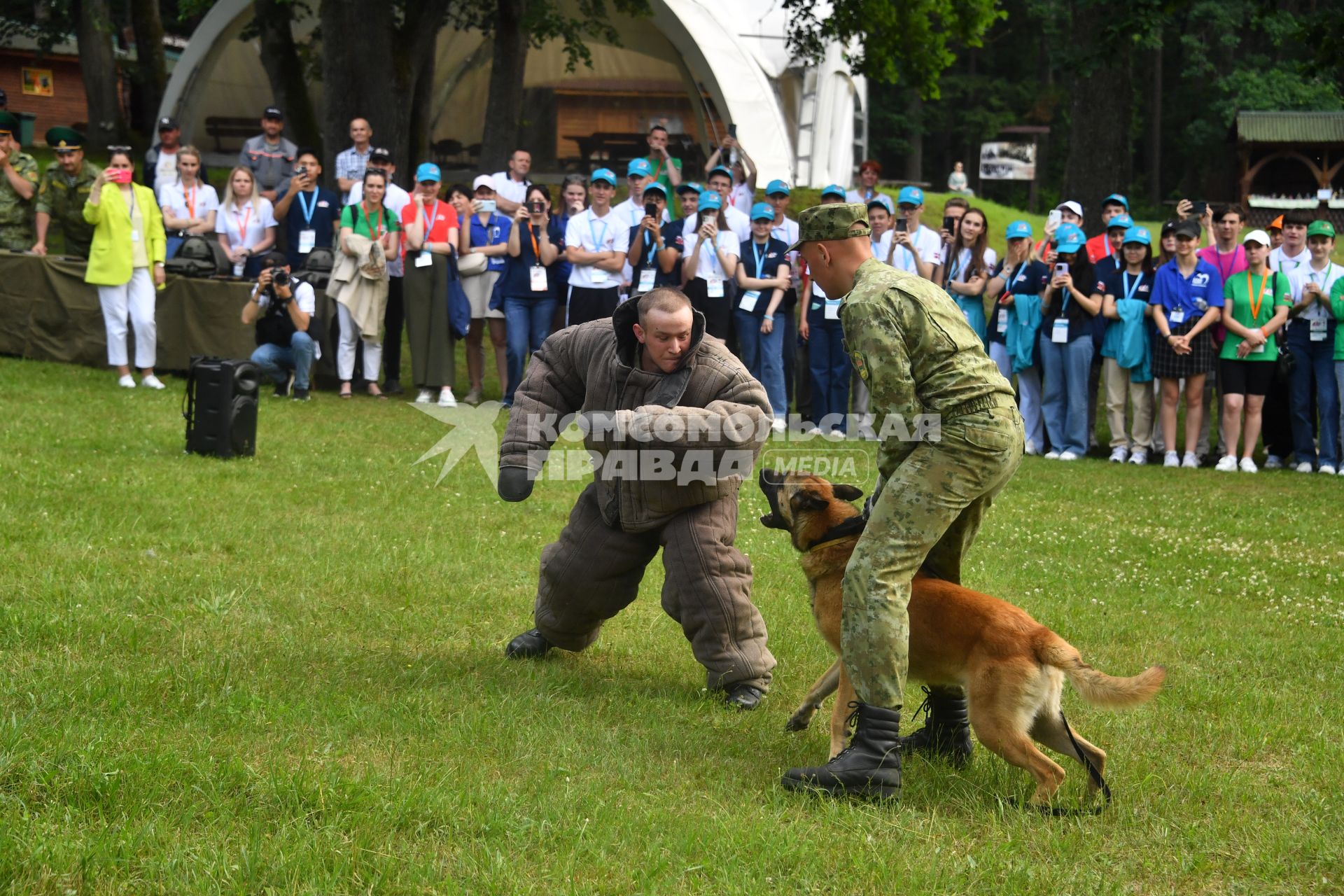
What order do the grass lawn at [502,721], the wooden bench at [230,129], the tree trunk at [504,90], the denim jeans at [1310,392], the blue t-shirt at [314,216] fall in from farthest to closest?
the wooden bench at [230,129] < the tree trunk at [504,90] < the blue t-shirt at [314,216] < the denim jeans at [1310,392] < the grass lawn at [502,721]

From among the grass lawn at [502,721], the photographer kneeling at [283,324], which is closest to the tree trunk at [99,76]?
the photographer kneeling at [283,324]

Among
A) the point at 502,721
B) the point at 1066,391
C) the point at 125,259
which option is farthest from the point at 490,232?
the point at 502,721

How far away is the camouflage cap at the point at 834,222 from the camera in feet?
14.9

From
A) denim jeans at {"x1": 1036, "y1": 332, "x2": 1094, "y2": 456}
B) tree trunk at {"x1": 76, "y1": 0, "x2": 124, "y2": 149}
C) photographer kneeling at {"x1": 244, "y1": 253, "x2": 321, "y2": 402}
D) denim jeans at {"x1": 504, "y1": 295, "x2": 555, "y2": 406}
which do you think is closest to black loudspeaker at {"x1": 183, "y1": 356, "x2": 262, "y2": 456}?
photographer kneeling at {"x1": 244, "y1": 253, "x2": 321, "y2": 402}

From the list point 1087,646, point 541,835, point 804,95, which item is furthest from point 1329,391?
point 804,95

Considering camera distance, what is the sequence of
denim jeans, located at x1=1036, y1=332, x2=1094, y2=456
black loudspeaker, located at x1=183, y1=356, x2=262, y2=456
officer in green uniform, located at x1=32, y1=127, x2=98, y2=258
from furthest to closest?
officer in green uniform, located at x1=32, y1=127, x2=98, y2=258 < denim jeans, located at x1=1036, y1=332, x2=1094, y2=456 < black loudspeaker, located at x1=183, y1=356, x2=262, y2=456

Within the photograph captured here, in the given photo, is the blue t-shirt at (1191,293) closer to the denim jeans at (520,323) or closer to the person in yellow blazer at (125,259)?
the denim jeans at (520,323)

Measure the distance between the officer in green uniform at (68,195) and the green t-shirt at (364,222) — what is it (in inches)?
126

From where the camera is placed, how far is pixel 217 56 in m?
25.5

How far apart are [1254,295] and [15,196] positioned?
1404 cm

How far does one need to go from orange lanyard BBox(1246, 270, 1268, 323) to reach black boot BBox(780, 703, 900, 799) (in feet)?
31.3

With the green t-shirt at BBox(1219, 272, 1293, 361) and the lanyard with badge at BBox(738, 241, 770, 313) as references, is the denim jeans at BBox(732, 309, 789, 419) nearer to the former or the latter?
the lanyard with badge at BBox(738, 241, 770, 313)

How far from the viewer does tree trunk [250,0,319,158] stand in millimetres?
21438

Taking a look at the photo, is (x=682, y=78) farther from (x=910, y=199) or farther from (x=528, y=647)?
(x=528, y=647)
